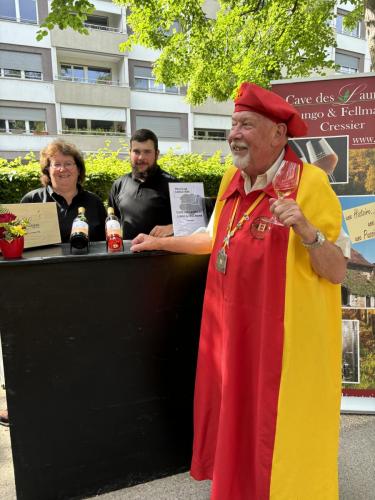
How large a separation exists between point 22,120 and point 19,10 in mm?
5107

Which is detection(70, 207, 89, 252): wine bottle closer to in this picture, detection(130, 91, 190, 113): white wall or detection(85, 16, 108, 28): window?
detection(130, 91, 190, 113): white wall

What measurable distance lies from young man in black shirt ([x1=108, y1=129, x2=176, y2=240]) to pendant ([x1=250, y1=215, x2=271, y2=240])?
1796 millimetres

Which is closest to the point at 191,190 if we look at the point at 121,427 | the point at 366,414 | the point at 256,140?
the point at 256,140

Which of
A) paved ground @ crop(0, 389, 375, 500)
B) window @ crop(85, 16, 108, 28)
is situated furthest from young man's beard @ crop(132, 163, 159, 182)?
window @ crop(85, 16, 108, 28)

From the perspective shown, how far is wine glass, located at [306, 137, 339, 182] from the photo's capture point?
106 inches

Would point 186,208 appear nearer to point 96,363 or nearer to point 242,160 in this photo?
point 242,160

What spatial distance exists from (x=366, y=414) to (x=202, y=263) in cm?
196

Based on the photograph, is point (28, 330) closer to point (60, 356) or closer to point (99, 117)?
point (60, 356)

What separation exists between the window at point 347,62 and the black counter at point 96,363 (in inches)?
1003

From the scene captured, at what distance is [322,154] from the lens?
2.72 m

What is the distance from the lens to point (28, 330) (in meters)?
1.74

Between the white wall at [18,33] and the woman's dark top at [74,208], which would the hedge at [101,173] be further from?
the white wall at [18,33]

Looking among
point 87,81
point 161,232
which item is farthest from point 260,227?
point 87,81

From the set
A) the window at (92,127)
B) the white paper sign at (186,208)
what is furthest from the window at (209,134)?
the white paper sign at (186,208)
